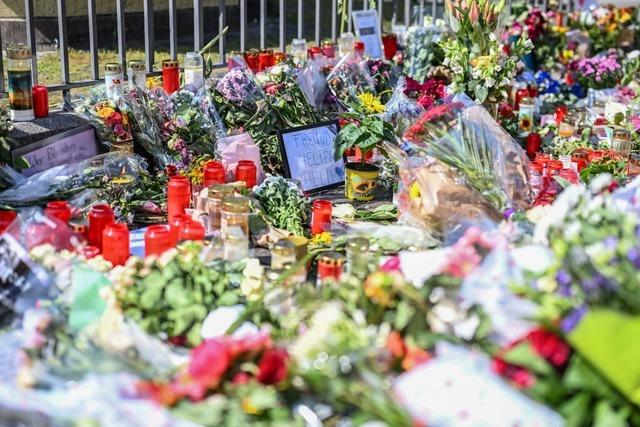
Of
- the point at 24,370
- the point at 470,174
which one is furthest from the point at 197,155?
the point at 24,370

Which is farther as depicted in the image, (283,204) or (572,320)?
(283,204)

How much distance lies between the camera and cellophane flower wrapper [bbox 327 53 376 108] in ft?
15.4

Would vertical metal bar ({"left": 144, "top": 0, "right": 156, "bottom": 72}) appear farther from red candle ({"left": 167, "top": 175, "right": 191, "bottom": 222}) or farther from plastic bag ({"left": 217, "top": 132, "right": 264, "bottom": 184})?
red candle ({"left": 167, "top": 175, "right": 191, "bottom": 222})

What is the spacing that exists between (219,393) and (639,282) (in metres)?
0.86

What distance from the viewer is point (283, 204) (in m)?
3.26

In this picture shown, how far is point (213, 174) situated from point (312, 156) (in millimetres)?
703

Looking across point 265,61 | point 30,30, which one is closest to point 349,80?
point 265,61

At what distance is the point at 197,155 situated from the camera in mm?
3801

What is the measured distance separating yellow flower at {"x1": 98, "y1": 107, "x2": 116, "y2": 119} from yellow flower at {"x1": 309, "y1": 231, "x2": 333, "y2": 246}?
3.83 ft

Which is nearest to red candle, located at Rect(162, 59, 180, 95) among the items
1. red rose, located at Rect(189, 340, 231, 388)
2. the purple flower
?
red rose, located at Rect(189, 340, 231, 388)

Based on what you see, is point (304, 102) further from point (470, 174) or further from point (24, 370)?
point (24, 370)

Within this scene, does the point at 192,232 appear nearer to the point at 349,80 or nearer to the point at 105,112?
the point at 105,112

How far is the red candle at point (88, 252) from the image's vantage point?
2.48 meters

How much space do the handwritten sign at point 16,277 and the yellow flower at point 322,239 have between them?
3.49 feet
